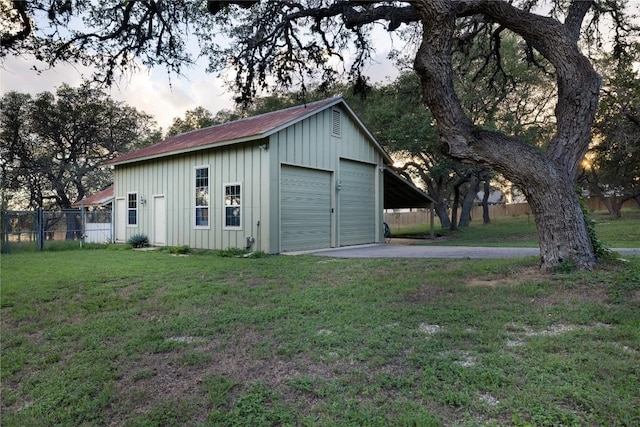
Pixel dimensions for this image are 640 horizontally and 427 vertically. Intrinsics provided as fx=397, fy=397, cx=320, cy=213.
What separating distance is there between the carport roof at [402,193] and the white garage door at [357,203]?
1098 millimetres

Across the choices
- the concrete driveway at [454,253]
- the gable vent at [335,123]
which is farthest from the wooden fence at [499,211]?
the concrete driveway at [454,253]

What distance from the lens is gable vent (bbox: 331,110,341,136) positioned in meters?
12.5

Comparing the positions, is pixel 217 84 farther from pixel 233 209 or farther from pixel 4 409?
pixel 4 409

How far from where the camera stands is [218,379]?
117 inches

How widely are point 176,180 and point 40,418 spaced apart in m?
11.0

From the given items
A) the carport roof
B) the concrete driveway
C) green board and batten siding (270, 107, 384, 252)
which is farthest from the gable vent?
the concrete driveway

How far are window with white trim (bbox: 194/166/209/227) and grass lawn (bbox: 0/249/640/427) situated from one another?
234 inches

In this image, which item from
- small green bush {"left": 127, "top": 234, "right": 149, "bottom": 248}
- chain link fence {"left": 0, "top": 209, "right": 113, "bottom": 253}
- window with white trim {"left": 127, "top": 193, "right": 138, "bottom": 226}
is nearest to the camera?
chain link fence {"left": 0, "top": 209, "right": 113, "bottom": 253}

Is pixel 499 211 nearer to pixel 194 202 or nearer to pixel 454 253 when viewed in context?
pixel 454 253

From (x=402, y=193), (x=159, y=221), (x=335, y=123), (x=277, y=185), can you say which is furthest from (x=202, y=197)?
(x=402, y=193)

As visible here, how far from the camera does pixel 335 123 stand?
12.6m

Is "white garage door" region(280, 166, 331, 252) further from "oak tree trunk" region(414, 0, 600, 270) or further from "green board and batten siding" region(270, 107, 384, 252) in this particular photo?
"oak tree trunk" region(414, 0, 600, 270)

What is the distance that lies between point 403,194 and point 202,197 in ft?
25.8

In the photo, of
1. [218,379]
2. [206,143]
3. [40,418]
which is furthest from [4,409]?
[206,143]
